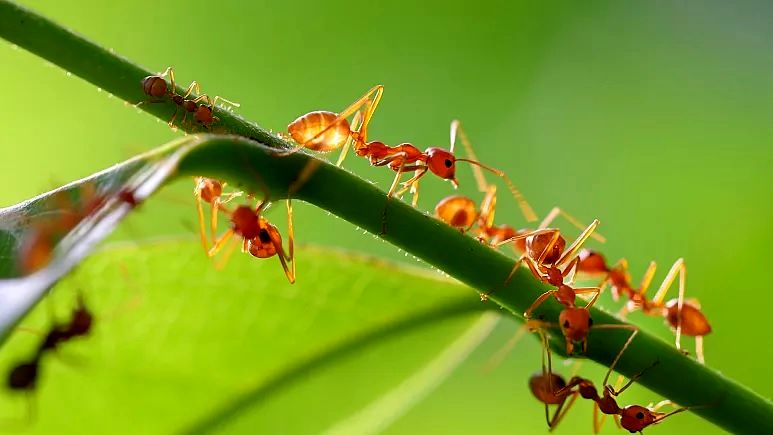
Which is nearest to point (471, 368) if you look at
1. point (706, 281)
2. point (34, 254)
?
point (706, 281)

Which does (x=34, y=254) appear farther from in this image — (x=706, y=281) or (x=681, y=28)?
(x=681, y=28)

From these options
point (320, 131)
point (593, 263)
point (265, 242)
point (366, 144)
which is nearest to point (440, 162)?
point (366, 144)

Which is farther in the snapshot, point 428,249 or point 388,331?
point 388,331

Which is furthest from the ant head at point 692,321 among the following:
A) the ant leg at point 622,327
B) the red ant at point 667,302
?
the ant leg at point 622,327

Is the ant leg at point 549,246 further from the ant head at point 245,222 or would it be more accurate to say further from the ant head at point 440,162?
the ant head at point 245,222

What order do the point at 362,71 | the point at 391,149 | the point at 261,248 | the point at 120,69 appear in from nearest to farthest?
the point at 120,69
the point at 261,248
the point at 391,149
the point at 362,71
